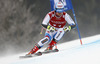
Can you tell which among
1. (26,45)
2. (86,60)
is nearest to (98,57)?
(86,60)

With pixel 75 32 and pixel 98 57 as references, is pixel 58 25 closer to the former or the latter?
pixel 98 57

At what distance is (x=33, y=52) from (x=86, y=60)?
6.32 feet

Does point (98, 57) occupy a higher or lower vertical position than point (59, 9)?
lower

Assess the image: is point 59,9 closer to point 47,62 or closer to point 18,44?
point 47,62

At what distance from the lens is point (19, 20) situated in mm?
9102

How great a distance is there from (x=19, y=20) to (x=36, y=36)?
98cm

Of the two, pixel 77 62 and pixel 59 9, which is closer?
pixel 77 62

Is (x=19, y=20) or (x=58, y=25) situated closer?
(x=58, y=25)

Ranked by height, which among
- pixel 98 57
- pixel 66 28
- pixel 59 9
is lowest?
pixel 98 57

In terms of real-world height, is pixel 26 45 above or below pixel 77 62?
below

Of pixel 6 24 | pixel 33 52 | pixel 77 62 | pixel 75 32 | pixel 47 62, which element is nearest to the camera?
pixel 77 62

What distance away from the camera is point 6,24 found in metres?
8.99

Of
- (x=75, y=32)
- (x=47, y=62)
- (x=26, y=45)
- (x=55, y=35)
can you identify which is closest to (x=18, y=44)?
(x=26, y=45)

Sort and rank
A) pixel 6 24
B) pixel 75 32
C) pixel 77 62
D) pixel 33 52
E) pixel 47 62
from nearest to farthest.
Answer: pixel 77 62 < pixel 47 62 < pixel 33 52 < pixel 6 24 < pixel 75 32
